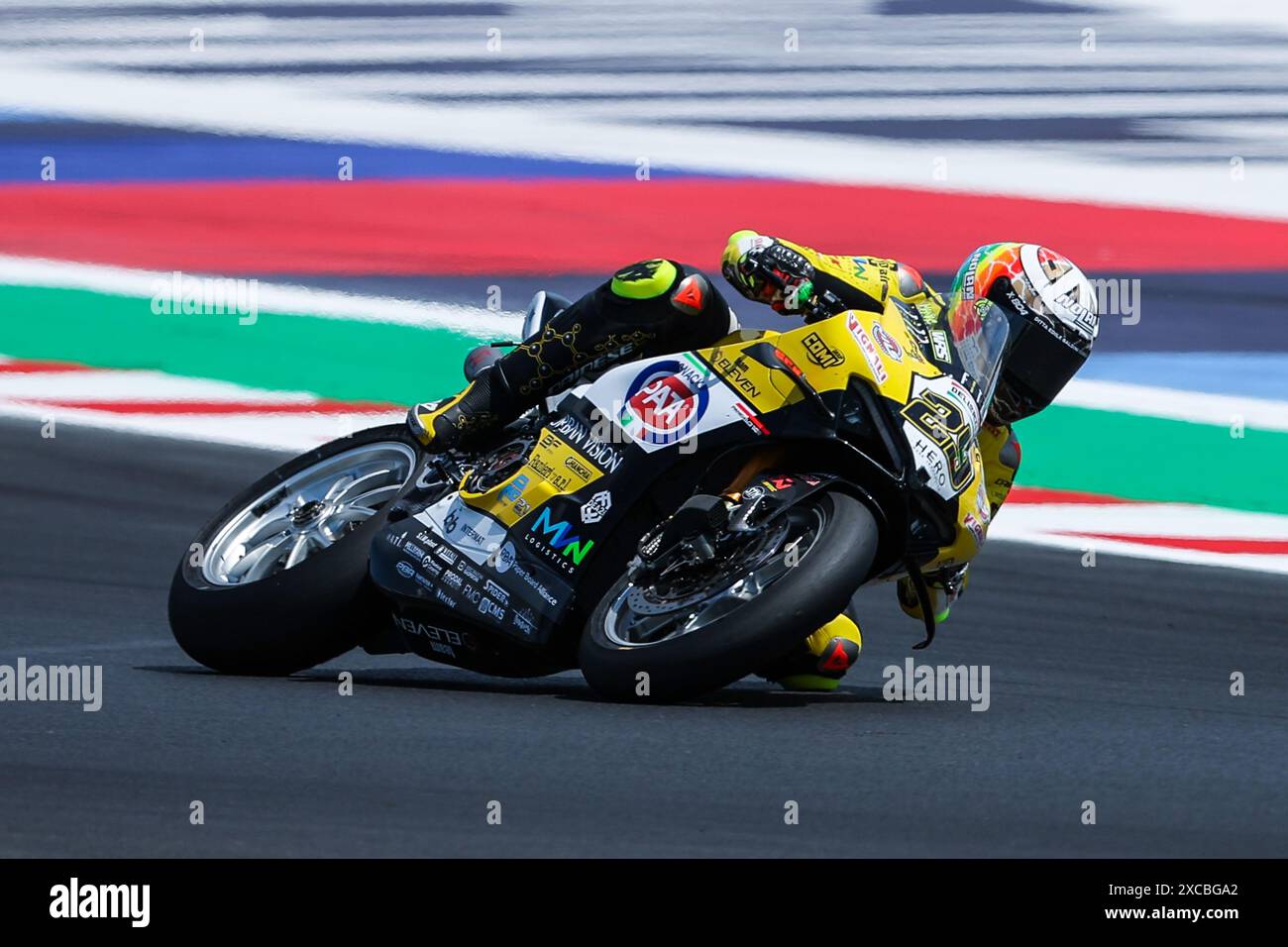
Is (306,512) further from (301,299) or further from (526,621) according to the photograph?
(301,299)

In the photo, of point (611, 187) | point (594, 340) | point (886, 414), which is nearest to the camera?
point (886, 414)

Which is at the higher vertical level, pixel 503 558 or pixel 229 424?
pixel 229 424

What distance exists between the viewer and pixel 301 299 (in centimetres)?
1230

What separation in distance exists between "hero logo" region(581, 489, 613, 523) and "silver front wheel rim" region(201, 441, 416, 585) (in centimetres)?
74

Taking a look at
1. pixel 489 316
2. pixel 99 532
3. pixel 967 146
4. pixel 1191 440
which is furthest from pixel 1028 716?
pixel 967 146

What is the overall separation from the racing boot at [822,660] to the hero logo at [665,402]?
74 centimetres

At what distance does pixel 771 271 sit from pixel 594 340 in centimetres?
52

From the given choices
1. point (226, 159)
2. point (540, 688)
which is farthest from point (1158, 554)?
point (226, 159)

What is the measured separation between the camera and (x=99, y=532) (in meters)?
9.10

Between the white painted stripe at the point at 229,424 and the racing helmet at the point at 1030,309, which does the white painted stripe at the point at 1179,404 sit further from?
the racing helmet at the point at 1030,309

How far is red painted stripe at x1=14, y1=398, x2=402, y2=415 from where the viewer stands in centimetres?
1081

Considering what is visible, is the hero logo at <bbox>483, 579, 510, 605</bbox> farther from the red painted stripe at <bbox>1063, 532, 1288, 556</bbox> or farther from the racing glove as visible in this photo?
the red painted stripe at <bbox>1063, 532, 1288, 556</bbox>

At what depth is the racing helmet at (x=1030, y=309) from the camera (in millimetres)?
6176

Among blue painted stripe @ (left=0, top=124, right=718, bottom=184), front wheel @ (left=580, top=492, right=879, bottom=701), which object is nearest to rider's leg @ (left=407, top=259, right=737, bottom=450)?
front wheel @ (left=580, top=492, right=879, bottom=701)
